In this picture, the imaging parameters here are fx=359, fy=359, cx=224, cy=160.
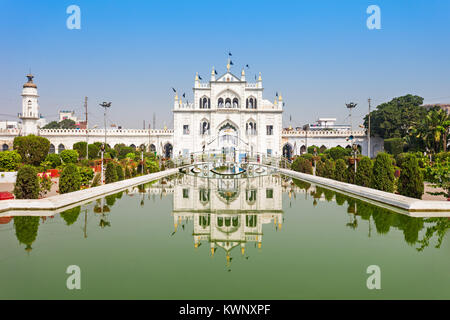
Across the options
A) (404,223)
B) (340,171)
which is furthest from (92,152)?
(404,223)

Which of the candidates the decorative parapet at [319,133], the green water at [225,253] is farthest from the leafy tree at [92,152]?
the green water at [225,253]

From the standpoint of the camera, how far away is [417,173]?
11.3 m

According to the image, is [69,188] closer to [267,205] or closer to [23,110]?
[267,205]

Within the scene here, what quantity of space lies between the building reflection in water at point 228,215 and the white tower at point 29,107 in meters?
34.8

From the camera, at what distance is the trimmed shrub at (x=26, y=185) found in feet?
34.6

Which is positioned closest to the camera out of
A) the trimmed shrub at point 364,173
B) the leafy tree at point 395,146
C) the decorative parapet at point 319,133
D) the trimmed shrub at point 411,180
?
the trimmed shrub at point 411,180

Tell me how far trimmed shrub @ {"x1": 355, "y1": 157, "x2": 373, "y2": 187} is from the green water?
4686 mm

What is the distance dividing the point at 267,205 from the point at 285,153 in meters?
36.4

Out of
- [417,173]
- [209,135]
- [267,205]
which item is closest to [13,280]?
[267,205]

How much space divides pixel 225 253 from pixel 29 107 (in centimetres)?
4254

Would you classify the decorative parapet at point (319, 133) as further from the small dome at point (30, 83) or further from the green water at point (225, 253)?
the green water at point (225, 253)

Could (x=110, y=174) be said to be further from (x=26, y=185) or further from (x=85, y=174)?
(x=26, y=185)

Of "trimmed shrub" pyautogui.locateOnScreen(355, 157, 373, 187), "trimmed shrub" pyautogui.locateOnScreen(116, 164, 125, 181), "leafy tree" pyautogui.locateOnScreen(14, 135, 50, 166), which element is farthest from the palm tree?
"leafy tree" pyautogui.locateOnScreen(14, 135, 50, 166)

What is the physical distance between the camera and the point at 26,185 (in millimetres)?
10586
